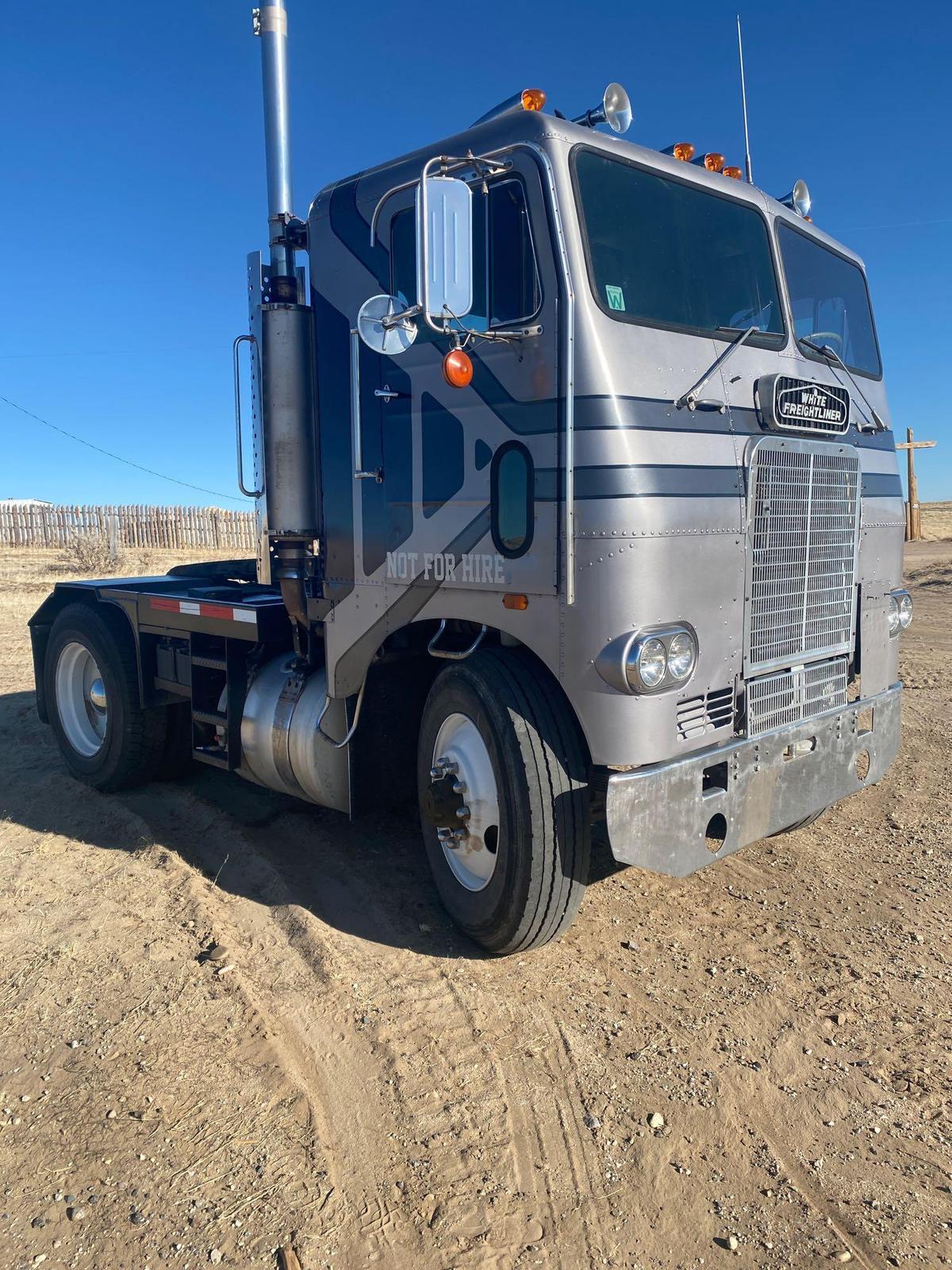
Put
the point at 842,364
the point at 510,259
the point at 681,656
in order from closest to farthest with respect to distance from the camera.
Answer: the point at 681,656, the point at 510,259, the point at 842,364

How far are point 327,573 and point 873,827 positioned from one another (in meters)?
3.39

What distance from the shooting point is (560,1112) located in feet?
9.98

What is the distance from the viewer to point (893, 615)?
16.5 ft

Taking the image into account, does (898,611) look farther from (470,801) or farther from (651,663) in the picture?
(470,801)

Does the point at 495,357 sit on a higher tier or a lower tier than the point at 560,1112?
higher

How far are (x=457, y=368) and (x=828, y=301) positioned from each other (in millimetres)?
2459

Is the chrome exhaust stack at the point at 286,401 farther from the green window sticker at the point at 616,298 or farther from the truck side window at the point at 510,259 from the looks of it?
the green window sticker at the point at 616,298

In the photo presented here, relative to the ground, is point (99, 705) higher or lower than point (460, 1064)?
higher

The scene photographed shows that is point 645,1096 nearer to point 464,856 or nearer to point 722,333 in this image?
point 464,856

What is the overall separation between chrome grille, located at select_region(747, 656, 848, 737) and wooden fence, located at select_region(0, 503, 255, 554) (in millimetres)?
26706

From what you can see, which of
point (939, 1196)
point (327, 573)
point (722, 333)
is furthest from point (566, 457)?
point (939, 1196)

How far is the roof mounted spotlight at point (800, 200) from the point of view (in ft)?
16.4

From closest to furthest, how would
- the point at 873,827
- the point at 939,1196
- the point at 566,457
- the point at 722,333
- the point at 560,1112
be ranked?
the point at 939,1196 < the point at 560,1112 < the point at 566,457 < the point at 722,333 < the point at 873,827

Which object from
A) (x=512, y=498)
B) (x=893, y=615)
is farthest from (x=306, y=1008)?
(x=893, y=615)
